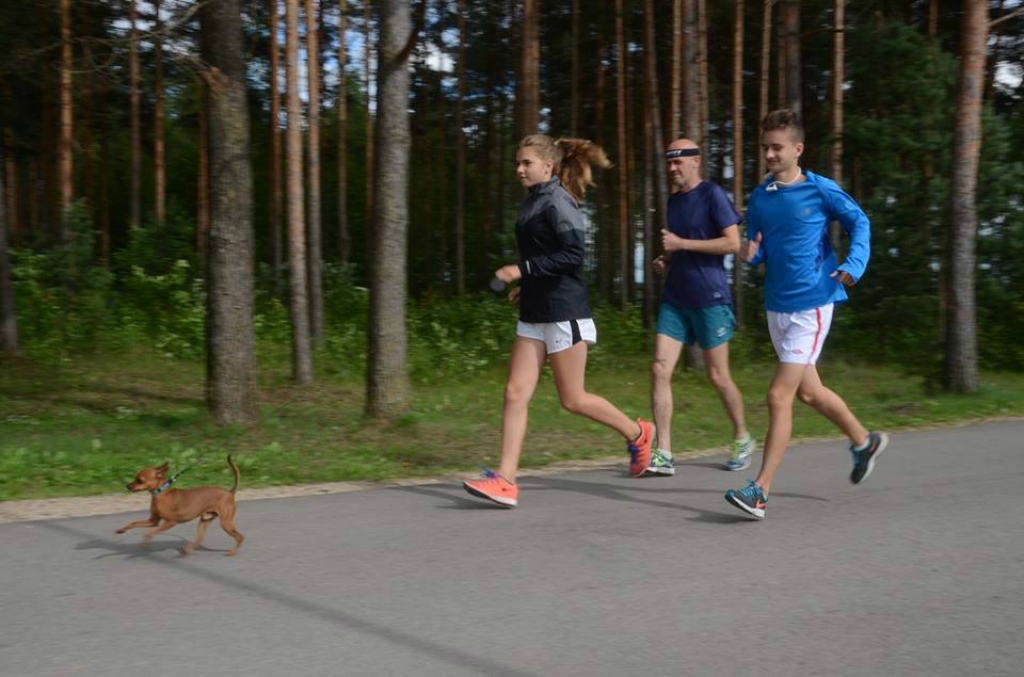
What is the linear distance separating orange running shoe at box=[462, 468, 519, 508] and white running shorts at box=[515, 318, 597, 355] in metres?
0.84

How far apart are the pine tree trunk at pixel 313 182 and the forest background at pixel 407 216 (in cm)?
7

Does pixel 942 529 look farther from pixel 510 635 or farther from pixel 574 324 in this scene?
pixel 510 635

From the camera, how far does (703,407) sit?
12320 millimetres

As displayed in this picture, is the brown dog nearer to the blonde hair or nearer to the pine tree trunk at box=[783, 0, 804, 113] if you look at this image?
the blonde hair

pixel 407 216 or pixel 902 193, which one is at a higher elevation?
pixel 902 193

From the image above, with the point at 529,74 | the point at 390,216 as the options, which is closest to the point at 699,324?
the point at 390,216

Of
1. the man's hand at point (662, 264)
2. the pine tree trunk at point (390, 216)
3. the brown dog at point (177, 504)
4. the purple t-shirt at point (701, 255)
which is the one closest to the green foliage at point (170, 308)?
the pine tree trunk at point (390, 216)

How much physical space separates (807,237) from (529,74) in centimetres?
1464

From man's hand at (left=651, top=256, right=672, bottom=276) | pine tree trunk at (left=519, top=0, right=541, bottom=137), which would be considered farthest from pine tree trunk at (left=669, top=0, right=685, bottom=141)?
man's hand at (left=651, top=256, right=672, bottom=276)

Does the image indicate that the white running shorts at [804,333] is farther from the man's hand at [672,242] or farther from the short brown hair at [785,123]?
the man's hand at [672,242]

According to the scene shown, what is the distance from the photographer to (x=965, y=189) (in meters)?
12.8

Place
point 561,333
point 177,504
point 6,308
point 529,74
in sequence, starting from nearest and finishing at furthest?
point 177,504, point 561,333, point 6,308, point 529,74

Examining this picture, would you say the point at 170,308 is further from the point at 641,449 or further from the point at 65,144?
the point at 641,449

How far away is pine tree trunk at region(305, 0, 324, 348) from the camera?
18.3 meters
